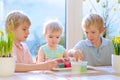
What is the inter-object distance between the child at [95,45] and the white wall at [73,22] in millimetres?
260

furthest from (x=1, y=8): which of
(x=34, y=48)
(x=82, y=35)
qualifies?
(x=82, y=35)

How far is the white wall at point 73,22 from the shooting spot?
9.35 ft

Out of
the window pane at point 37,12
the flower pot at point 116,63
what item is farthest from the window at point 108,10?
the flower pot at point 116,63

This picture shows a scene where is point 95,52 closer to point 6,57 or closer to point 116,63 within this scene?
point 116,63

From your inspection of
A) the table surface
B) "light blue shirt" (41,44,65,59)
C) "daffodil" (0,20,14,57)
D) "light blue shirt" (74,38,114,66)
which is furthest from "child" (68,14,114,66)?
"daffodil" (0,20,14,57)

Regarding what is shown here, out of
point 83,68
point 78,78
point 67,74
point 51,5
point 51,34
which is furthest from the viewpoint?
point 51,5

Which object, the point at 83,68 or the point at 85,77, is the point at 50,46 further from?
the point at 85,77

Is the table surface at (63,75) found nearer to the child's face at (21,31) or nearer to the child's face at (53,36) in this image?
the child's face at (21,31)

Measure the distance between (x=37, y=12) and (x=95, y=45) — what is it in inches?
26.0

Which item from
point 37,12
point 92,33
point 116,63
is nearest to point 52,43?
point 92,33

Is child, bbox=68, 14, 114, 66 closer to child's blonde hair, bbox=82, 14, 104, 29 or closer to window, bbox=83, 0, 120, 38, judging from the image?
child's blonde hair, bbox=82, 14, 104, 29

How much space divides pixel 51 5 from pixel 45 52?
61cm

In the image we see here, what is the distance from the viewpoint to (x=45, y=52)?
2438mm

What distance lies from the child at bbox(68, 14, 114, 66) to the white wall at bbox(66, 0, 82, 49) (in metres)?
0.26
